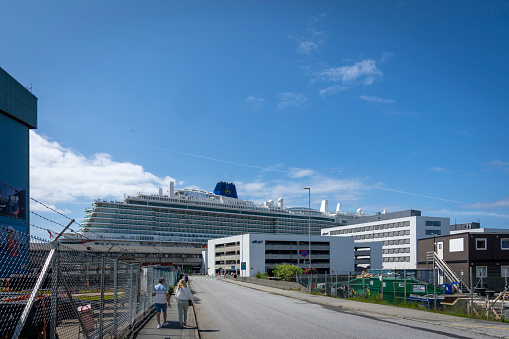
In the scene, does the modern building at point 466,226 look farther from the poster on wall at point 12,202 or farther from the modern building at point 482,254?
the poster on wall at point 12,202

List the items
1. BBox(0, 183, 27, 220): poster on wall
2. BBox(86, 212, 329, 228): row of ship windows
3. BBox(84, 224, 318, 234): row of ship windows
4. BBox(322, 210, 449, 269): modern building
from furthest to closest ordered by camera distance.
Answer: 1. BBox(84, 224, 318, 234): row of ship windows
2. BBox(86, 212, 329, 228): row of ship windows
3. BBox(322, 210, 449, 269): modern building
4. BBox(0, 183, 27, 220): poster on wall

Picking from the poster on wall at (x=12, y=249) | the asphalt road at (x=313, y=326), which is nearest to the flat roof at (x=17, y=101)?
the asphalt road at (x=313, y=326)

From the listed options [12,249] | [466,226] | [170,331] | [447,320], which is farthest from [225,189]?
[12,249]

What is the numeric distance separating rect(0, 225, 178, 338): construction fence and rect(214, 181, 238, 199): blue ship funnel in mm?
133740

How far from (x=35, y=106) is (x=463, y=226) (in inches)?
4399

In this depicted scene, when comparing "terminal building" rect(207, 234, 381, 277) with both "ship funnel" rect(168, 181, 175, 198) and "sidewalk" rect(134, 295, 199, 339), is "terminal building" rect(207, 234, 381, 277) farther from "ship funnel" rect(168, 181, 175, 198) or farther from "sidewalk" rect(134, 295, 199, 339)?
"sidewalk" rect(134, 295, 199, 339)

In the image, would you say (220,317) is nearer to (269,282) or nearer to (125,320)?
(125,320)

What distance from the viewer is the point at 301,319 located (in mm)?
17281

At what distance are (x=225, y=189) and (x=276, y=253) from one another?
5800cm

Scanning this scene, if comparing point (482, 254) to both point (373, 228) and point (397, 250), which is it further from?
point (373, 228)

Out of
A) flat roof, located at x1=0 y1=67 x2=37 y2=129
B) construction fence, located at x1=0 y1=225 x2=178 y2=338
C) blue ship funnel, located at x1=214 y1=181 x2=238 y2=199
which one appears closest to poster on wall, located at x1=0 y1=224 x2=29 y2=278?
construction fence, located at x1=0 y1=225 x2=178 y2=338

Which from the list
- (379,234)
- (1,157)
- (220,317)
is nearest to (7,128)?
(1,157)

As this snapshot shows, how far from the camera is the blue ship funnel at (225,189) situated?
497 feet

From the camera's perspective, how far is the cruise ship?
112688mm
